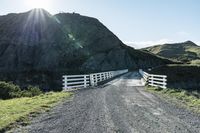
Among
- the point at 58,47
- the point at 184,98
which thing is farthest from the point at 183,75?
the point at 184,98

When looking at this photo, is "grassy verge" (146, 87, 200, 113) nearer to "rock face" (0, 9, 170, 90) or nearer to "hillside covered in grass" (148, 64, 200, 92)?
"hillside covered in grass" (148, 64, 200, 92)

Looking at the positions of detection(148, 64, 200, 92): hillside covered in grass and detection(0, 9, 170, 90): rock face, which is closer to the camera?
detection(148, 64, 200, 92): hillside covered in grass

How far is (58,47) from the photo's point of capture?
11331cm

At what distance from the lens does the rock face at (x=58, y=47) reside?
106 metres

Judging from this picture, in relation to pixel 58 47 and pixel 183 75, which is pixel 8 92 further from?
pixel 58 47

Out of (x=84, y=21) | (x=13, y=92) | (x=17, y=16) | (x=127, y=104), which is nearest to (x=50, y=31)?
(x=17, y=16)

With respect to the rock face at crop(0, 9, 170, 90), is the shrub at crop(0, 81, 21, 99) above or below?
below

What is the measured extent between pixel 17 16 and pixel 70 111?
121 meters

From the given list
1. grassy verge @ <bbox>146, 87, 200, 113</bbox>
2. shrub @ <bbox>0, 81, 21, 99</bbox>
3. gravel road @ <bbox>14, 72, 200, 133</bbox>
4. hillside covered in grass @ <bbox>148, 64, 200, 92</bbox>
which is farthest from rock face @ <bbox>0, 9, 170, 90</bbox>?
gravel road @ <bbox>14, 72, 200, 133</bbox>

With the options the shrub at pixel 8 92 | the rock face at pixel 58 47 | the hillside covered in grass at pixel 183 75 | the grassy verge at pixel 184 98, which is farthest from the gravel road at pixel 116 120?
the rock face at pixel 58 47

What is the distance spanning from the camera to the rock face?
4188 inches

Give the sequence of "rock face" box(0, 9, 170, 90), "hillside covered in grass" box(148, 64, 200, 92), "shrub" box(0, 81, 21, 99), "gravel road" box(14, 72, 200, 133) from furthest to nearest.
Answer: "rock face" box(0, 9, 170, 90) < "hillside covered in grass" box(148, 64, 200, 92) < "shrub" box(0, 81, 21, 99) < "gravel road" box(14, 72, 200, 133)

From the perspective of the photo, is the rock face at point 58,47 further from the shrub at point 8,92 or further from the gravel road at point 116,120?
the gravel road at point 116,120

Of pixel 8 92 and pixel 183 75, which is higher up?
pixel 8 92
